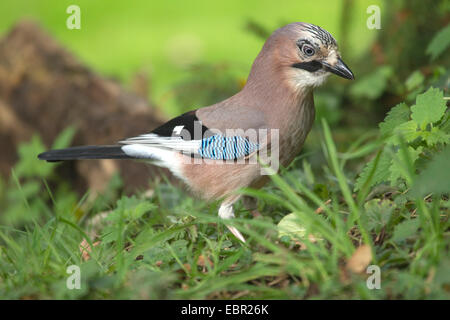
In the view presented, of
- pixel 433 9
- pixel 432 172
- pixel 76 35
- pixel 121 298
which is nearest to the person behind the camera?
pixel 432 172

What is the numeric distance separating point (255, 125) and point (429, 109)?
2.88 feet

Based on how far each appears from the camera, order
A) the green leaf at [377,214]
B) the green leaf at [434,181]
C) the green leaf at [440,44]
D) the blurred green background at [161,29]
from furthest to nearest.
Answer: the blurred green background at [161,29] → the green leaf at [440,44] → the green leaf at [377,214] → the green leaf at [434,181]

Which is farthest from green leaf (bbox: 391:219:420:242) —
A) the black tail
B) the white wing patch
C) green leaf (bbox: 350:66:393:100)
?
green leaf (bbox: 350:66:393:100)

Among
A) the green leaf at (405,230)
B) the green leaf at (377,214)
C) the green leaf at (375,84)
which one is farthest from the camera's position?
the green leaf at (375,84)

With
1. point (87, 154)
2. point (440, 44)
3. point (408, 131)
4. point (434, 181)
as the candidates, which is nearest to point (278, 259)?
point (434, 181)

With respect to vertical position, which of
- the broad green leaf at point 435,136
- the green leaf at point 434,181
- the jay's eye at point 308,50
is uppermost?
the jay's eye at point 308,50

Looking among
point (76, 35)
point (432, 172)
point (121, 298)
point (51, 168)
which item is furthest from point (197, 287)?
point (76, 35)

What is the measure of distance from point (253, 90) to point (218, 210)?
704mm

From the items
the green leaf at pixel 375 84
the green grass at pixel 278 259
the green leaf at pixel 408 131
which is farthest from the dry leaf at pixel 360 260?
the green leaf at pixel 375 84

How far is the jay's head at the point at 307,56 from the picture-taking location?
3193 mm

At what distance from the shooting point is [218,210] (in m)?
3.49

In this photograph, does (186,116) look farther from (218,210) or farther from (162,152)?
(218,210)

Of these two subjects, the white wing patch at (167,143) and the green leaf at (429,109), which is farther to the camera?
the white wing patch at (167,143)

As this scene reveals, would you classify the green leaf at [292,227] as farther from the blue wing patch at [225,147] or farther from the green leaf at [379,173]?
the blue wing patch at [225,147]
